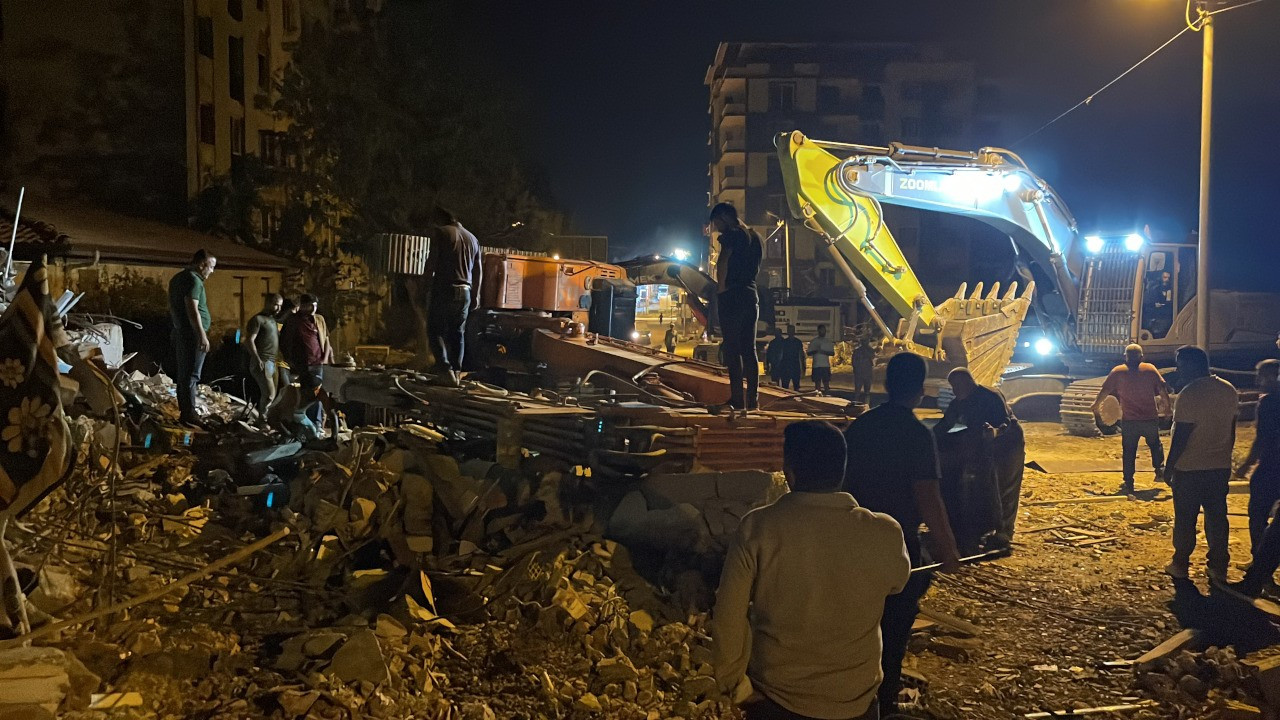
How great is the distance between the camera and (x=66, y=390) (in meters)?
4.20

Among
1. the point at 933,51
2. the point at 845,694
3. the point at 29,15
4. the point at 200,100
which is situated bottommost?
the point at 845,694

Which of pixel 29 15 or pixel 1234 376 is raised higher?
pixel 29 15

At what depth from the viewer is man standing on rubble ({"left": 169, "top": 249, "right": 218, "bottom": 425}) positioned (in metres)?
8.63

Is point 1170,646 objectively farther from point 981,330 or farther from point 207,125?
point 207,125

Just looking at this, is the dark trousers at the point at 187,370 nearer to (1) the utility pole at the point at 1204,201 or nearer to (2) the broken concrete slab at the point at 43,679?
(2) the broken concrete slab at the point at 43,679

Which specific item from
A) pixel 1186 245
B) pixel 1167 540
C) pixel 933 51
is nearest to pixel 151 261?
pixel 1167 540

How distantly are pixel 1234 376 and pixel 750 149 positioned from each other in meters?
32.7

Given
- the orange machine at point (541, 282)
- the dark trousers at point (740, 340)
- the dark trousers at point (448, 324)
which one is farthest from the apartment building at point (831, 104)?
the dark trousers at point (740, 340)

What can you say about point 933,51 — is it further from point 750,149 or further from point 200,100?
point 200,100

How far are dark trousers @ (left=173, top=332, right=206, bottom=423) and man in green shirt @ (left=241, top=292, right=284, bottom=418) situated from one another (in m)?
0.52

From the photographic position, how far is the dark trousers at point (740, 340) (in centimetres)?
664

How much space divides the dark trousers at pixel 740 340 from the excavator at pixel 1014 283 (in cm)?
530

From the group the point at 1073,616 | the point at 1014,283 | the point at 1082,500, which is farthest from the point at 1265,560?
the point at 1014,283

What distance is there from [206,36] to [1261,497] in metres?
21.5
